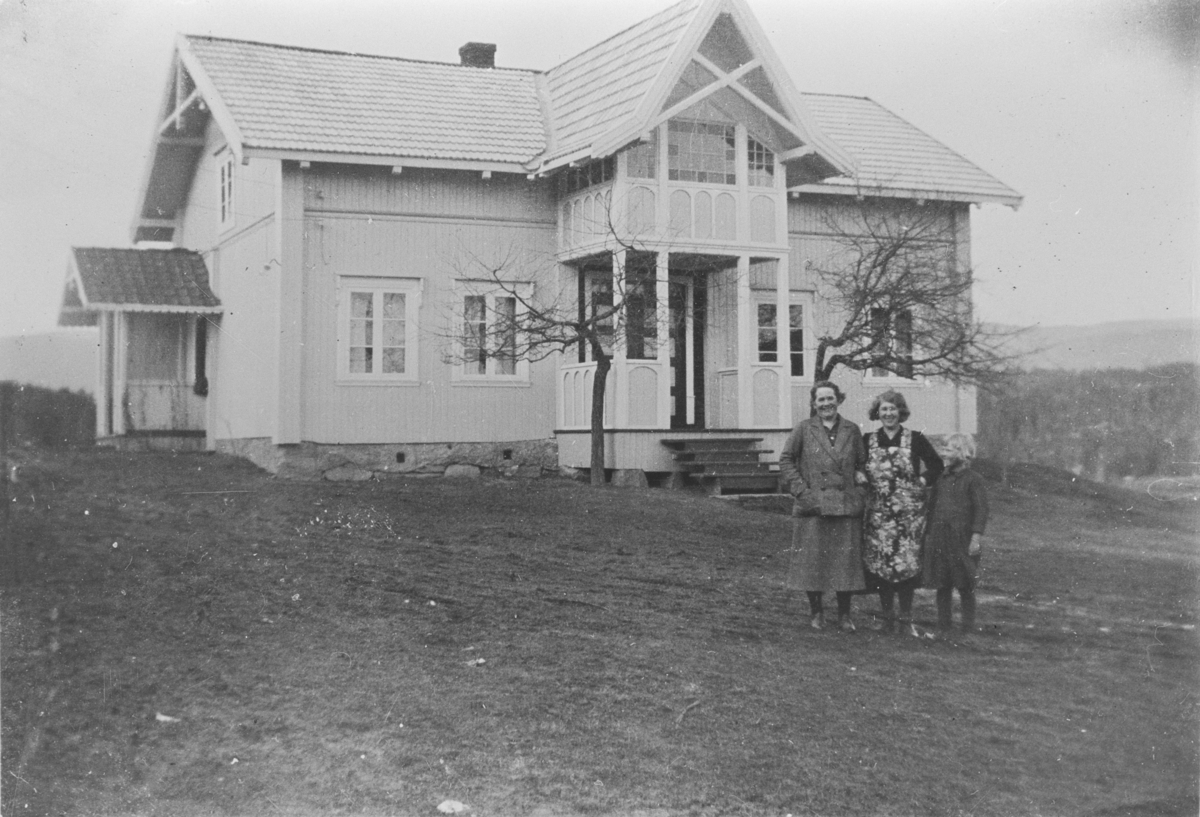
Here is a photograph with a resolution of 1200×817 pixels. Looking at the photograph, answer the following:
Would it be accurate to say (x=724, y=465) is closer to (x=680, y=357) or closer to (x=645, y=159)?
(x=680, y=357)

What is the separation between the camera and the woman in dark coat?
8867 mm

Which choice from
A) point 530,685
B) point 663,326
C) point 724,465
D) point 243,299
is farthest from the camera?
point 243,299

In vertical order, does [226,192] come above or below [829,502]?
above

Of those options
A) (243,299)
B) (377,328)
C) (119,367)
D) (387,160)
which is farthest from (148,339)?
(387,160)

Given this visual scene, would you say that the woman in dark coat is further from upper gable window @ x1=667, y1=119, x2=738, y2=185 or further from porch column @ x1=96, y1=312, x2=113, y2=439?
porch column @ x1=96, y1=312, x2=113, y2=439

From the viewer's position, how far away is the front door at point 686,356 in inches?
745

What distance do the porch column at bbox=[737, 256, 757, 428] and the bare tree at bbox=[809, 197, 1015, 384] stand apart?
1028mm

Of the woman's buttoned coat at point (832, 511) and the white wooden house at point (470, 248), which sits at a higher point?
the white wooden house at point (470, 248)

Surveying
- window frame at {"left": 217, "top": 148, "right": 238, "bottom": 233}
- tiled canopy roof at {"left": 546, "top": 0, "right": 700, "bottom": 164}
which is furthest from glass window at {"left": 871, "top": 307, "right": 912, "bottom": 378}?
window frame at {"left": 217, "top": 148, "right": 238, "bottom": 233}

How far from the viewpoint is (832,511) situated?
8820mm

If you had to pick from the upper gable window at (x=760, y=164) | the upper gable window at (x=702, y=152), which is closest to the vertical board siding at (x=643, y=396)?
the upper gable window at (x=702, y=152)

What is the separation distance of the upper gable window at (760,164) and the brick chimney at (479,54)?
5268 mm

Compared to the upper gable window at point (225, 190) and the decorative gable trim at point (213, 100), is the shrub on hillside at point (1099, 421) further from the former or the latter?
the upper gable window at point (225, 190)

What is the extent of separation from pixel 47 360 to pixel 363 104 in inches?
336
